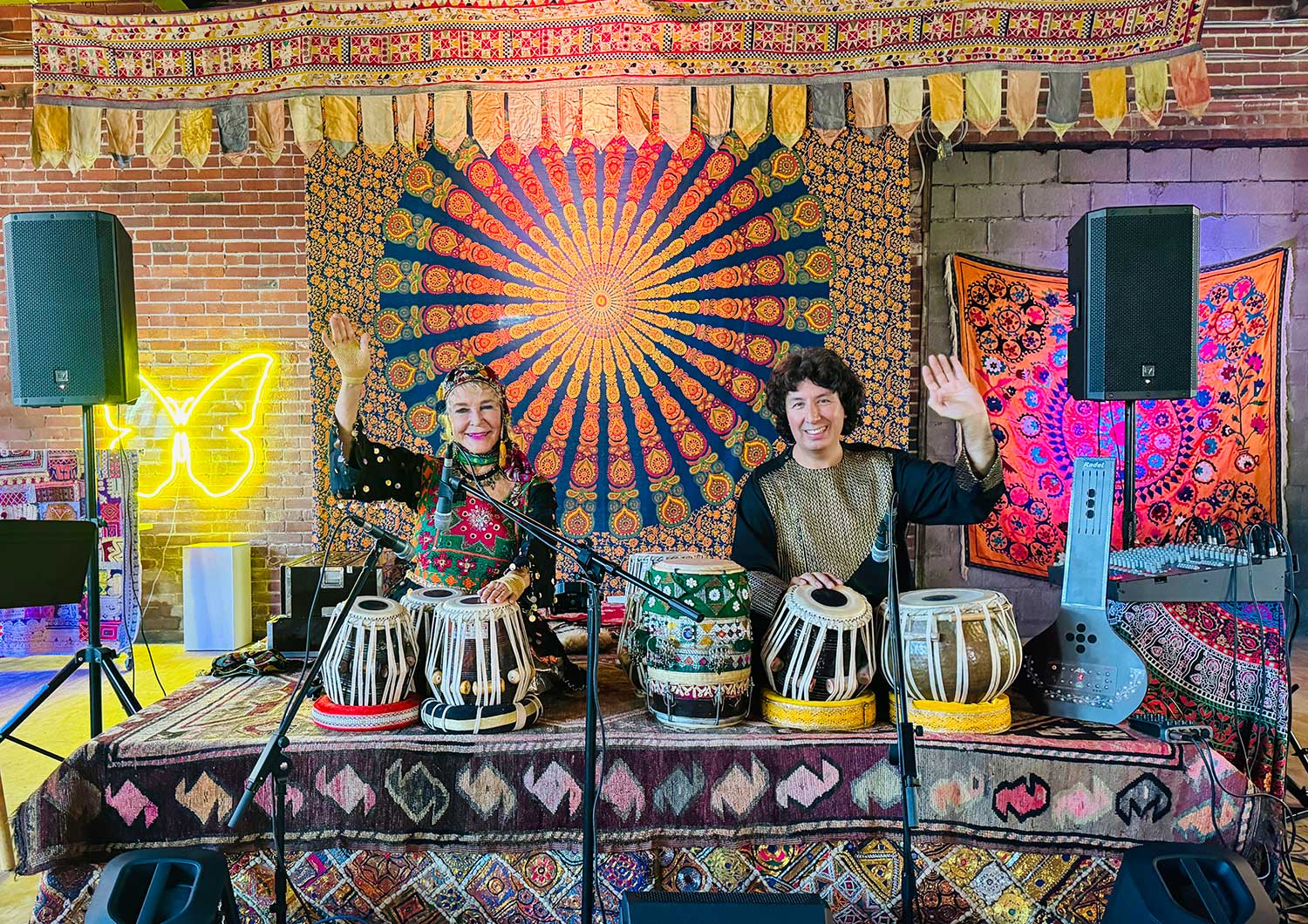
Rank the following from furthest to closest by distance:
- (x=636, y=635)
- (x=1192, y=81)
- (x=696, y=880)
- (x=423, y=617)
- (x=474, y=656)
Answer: (x=1192, y=81), (x=636, y=635), (x=423, y=617), (x=474, y=656), (x=696, y=880)

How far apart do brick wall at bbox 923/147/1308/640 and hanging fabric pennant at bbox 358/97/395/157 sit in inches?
112

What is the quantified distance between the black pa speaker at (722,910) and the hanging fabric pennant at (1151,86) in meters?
3.34

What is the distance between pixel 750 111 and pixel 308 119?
75.9 inches

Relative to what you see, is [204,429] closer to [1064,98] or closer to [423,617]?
[423,617]

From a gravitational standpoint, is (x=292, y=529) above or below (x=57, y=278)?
below

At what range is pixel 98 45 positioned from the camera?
3857 millimetres

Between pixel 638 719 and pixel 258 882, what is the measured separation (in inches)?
38.4

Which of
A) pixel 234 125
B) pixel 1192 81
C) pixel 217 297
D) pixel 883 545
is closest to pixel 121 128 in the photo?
pixel 234 125

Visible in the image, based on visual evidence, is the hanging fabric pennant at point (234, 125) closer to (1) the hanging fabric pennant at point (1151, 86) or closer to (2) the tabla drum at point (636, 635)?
(2) the tabla drum at point (636, 635)

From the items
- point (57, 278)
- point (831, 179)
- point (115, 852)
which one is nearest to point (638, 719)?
point (115, 852)

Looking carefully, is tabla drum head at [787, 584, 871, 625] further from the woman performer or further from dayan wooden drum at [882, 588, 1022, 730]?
the woman performer

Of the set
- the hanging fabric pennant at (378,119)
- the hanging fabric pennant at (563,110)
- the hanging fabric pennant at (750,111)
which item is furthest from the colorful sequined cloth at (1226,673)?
the hanging fabric pennant at (378,119)

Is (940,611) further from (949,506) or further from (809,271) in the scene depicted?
(809,271)

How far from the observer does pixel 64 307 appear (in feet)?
9.40
